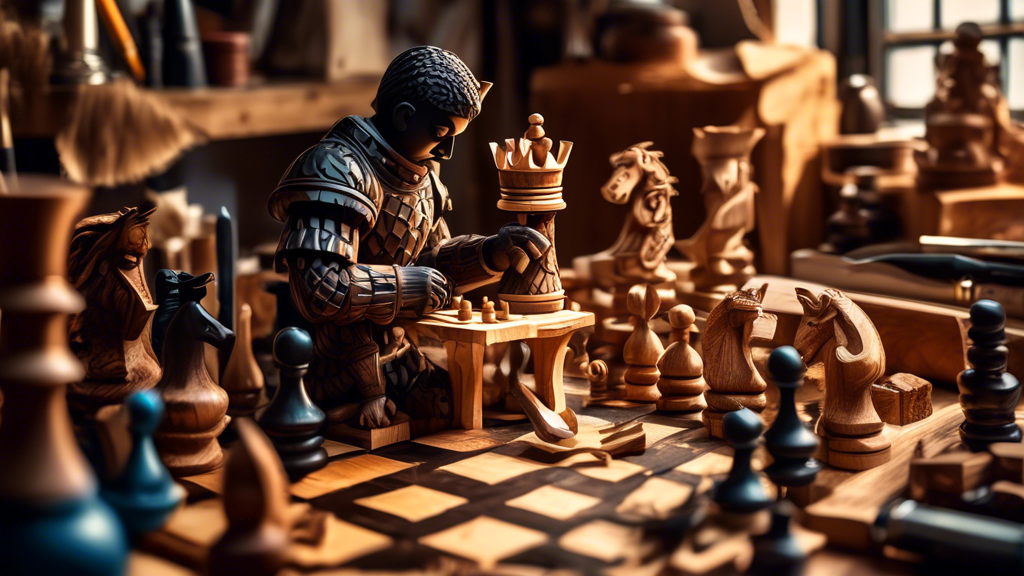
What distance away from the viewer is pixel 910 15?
10.6 ft

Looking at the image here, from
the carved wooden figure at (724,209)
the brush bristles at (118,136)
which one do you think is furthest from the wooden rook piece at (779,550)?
the brush bristles at (118,136)

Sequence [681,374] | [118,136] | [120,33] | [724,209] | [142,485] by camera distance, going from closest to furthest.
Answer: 1. [142,485]
2. [681,374]
3. [724,209]
4. [118,136]
5. [120,33]

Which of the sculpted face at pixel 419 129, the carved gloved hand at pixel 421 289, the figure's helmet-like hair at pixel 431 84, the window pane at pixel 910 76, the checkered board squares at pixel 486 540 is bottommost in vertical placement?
the checkered board squares at pixel 486 540

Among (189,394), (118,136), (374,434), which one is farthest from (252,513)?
(118,136)

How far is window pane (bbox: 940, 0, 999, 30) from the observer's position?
3.10 m

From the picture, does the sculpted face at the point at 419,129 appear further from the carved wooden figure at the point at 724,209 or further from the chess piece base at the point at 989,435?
the chess piece base at the point at 989,435

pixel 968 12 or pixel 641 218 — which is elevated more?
pixel 968 12

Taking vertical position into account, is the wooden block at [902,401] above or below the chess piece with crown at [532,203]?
below

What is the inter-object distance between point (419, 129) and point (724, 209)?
871mm

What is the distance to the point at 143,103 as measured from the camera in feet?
9.16

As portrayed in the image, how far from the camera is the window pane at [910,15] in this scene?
3.21m

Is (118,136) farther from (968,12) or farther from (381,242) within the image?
(968,12)

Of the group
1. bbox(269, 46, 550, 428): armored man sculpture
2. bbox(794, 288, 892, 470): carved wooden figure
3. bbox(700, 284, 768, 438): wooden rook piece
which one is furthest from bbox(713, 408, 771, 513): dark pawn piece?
bbox(269, 46, 550, 428): armored man sculpture

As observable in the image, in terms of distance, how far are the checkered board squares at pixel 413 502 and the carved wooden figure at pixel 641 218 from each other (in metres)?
0.81
